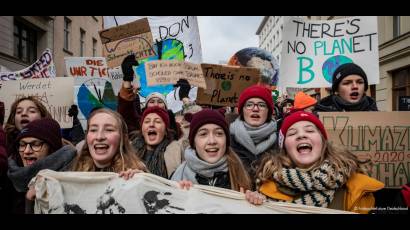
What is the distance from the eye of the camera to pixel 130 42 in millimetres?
4777

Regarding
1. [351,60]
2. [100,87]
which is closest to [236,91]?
[351,60]

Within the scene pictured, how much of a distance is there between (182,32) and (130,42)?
5.69ft

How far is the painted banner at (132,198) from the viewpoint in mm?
1935

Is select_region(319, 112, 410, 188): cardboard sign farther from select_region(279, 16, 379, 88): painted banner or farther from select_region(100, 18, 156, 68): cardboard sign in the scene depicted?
select_region(100, 18, 156, 68): cardboard sign

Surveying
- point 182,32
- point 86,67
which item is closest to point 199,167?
point 86,67

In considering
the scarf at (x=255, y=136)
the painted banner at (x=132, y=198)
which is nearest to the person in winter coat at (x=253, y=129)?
the scarf at (x=255, y=136)

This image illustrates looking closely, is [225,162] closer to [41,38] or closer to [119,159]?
[119,159]

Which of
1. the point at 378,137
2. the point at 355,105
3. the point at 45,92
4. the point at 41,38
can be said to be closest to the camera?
the point at 378,137

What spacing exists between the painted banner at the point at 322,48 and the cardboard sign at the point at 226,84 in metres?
0.51

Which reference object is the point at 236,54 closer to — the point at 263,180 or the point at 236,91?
the point at 236,91

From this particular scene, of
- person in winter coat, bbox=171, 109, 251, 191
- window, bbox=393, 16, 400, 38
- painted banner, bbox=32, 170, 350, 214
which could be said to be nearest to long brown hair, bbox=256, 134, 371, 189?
person in winter coat, bbox=171, 109, 251, 191

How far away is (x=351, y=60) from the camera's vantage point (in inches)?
177
